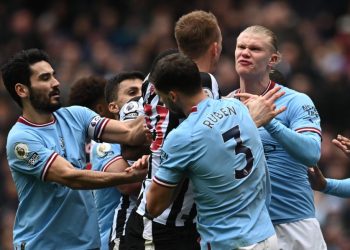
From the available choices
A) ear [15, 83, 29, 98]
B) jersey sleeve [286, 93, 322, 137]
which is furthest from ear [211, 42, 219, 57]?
ear [15, 83, 29, 98]

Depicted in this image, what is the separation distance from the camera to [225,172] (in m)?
7.29

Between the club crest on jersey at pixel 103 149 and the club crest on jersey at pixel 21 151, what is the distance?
91 cm

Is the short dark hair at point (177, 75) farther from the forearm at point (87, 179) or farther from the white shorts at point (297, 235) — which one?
the white shorts at point (297, 235)

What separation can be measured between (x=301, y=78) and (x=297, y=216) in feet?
25.1

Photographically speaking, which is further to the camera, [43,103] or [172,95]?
[43,103]

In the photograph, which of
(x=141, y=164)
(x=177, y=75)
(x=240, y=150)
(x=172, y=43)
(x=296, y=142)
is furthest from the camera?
(x=172, y=43)

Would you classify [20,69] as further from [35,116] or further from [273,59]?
[273,59]

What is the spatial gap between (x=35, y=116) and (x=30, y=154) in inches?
14.9

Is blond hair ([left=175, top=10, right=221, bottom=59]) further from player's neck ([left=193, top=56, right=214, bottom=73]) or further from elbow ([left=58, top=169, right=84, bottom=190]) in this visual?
elbow ([left=58, top=169, right=84, bottom=190])

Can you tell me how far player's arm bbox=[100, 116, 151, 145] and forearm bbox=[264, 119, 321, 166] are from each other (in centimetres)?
101

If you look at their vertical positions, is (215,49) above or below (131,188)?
above

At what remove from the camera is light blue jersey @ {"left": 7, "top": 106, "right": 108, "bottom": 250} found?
325 inches

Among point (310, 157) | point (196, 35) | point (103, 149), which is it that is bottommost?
point (103, 149)

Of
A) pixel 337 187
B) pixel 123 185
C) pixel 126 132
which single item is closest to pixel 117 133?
pixel 126 132
